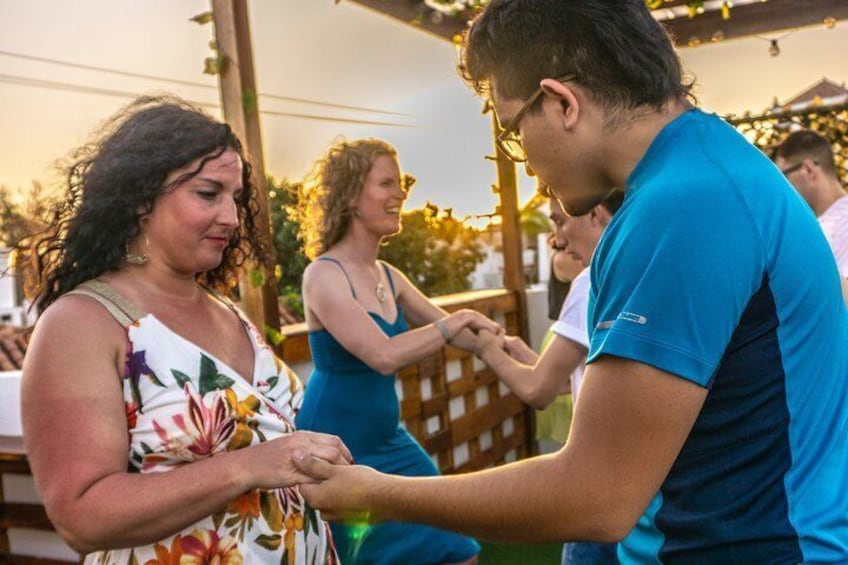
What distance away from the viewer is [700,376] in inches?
42.9

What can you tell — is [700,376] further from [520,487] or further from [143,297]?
[143,297]

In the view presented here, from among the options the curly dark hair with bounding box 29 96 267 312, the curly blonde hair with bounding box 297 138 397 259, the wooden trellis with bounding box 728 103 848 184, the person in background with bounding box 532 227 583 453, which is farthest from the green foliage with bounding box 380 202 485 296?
the curly dark hair with bounding box 29 96 267 312

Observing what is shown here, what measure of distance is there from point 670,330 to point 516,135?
17.9 inches

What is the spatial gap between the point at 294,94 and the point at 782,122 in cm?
380

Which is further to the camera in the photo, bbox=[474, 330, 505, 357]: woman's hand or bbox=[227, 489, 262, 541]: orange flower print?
bbox=[474, 330, 505, 357]: woman's hand

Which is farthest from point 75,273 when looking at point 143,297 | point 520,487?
point 520,487

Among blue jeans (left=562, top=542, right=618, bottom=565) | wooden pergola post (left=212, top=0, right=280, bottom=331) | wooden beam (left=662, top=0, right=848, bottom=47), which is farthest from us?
wooden beam (left=662, top=0, right=848, bottom=47)

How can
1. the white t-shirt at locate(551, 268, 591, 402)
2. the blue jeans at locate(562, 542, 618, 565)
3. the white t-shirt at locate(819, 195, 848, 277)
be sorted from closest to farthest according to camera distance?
the blue jeans at locate(562, 542, 618, 565) < the white t-shirt at locate(551, 268, 591, 402) < the white t-shirt at locate(819, 195, 848, 277)

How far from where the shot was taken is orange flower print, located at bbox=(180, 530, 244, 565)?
1773mm

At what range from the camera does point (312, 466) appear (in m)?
1.73

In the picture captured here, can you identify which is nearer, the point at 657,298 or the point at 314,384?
the point at 657,298

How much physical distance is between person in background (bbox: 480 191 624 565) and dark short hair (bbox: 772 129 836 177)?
2.42 meters

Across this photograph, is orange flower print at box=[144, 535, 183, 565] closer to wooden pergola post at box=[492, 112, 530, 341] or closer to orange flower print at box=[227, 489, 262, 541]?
orange flower print at box=[227, 489, 262, 541]

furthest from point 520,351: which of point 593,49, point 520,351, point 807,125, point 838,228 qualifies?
point 807,125
